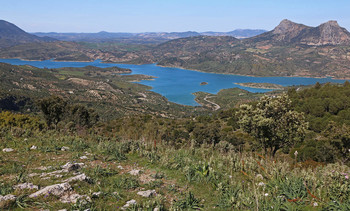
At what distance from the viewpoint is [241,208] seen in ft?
20.6

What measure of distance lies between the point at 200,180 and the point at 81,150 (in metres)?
6.56

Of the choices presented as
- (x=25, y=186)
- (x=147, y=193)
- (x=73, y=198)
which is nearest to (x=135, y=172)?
(x=147, y=193)

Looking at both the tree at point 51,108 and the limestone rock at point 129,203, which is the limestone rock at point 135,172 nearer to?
the limestone rock at point 129,203

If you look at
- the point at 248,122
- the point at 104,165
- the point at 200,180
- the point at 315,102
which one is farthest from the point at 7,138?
the point at 315,102

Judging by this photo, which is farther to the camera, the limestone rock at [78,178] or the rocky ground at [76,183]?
the limestone rock at [78,178]

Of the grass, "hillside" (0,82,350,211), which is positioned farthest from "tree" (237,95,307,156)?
the grass

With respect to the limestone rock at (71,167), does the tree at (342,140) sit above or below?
below

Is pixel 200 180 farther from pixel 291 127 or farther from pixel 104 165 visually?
pixel 291 127

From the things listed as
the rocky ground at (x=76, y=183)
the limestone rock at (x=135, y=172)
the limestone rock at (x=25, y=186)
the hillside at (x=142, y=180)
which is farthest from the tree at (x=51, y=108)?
the limestone rock at (x=25, y=186)

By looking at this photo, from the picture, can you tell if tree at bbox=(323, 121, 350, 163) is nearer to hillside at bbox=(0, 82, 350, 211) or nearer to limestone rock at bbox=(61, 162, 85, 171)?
hillside at bbox=(0, 82, 350, 211)

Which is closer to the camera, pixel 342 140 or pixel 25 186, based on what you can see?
pixel 25 186

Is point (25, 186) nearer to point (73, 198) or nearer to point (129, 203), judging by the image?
point (73, 198)

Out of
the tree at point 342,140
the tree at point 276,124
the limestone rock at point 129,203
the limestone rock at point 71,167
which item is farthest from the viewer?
the tree at point 342,140

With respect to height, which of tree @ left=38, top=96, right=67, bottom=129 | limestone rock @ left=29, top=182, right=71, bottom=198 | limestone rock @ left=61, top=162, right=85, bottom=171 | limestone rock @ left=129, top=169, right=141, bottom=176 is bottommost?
tree @ left=38, top=96, right=67, bottom=129
